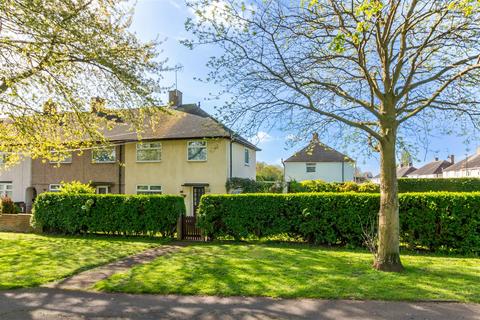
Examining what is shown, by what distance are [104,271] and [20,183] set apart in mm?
20760

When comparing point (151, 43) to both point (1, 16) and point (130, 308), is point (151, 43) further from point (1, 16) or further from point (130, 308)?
point (130, 308)

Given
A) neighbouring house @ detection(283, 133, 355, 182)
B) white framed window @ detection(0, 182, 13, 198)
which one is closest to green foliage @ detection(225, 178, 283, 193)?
neighbouring house @ detection(283, 133, 355, 182)

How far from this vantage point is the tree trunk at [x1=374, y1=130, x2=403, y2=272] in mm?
7871

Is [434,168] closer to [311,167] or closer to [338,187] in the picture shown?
[311,167]

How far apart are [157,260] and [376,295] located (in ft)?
18.7

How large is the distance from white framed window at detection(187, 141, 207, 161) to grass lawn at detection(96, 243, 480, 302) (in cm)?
1069

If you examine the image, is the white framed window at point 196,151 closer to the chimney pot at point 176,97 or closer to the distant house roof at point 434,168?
the chimney pot at point 176,97

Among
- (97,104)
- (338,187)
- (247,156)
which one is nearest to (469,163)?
(338,187)

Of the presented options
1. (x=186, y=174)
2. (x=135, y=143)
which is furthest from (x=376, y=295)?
(x=135, y=143)

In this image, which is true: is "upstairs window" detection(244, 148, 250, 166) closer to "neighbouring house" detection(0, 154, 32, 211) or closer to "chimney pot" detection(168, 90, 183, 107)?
"chimney pot" detection(168, 90, 183, 107)

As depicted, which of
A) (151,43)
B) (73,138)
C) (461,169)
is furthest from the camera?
(461,169)

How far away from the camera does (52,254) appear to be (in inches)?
405

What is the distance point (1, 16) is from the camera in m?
8.44

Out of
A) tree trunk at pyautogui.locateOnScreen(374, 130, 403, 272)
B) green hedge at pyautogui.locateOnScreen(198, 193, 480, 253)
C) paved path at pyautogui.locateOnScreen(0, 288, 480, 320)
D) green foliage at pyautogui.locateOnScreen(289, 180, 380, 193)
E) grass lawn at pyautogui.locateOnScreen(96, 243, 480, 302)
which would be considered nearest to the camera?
paved path at pyautogui.locateOnScreen(0, 288, 480, 320)
